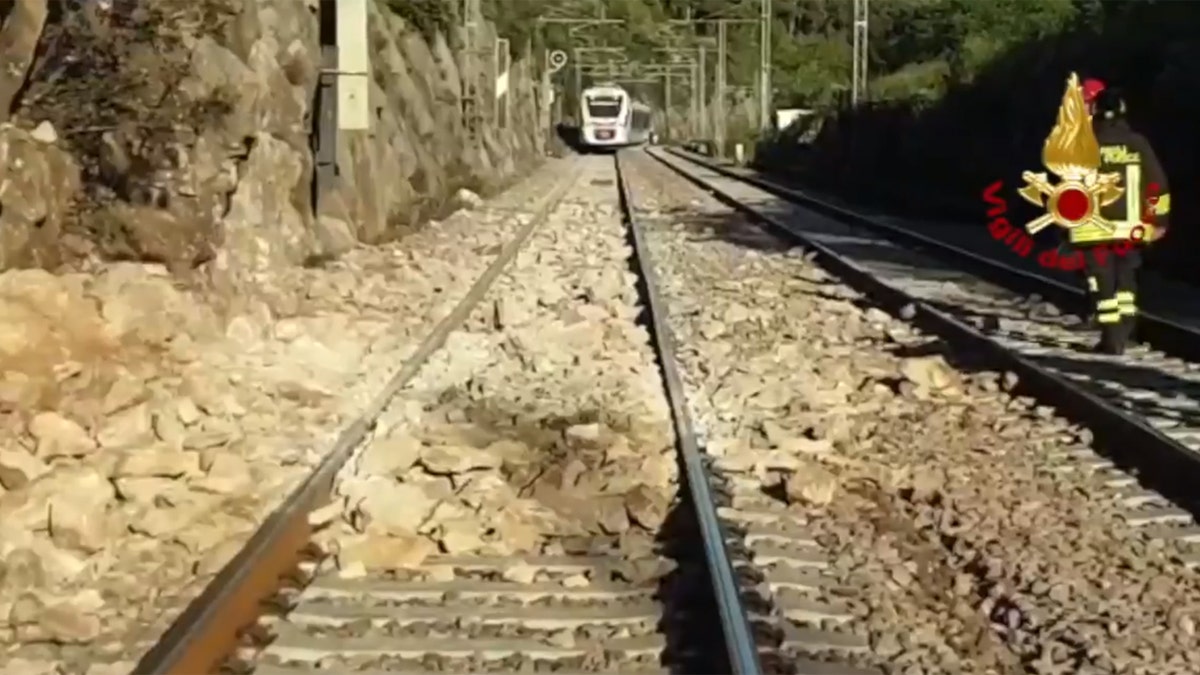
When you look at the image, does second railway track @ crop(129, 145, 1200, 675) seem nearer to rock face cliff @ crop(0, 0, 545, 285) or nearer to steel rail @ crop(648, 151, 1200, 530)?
steel rail @ crop(648, 151, 1200, 530)

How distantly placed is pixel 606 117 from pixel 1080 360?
220 feet

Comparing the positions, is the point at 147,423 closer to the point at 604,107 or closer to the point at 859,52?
the point at 859,52

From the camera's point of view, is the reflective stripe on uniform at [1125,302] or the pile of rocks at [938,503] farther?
the reflective stripe on uniform at [1125,302]

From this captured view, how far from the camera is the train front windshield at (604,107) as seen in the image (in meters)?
79.1

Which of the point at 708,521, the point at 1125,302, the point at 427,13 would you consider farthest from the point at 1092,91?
the point at 427,13

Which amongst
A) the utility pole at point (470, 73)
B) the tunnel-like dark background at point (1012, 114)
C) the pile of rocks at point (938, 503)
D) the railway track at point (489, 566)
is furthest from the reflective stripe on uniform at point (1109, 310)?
the utility pole at point (470, 73)

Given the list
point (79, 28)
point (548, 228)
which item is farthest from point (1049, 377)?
point (548, 228)

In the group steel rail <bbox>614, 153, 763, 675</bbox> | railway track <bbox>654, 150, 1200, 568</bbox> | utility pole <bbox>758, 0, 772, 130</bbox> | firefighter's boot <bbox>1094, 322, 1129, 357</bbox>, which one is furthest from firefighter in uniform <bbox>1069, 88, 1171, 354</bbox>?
utility pole <bbox>758, 0, 772, 130</bbox>

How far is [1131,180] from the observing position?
40.0 feet

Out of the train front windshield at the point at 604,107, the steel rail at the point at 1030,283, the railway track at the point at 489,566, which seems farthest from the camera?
the train front windshield at the point at 604,107

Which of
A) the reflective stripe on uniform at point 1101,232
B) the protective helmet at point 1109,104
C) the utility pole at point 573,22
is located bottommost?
the reflective stripe on uniform at point 1101,232

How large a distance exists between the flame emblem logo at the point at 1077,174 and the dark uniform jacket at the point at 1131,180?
4 cm

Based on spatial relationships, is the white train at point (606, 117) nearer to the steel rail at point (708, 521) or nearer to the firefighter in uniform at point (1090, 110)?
the steel rail at point (708, 521)

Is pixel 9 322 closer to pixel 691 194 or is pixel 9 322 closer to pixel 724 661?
pixel 724 661
